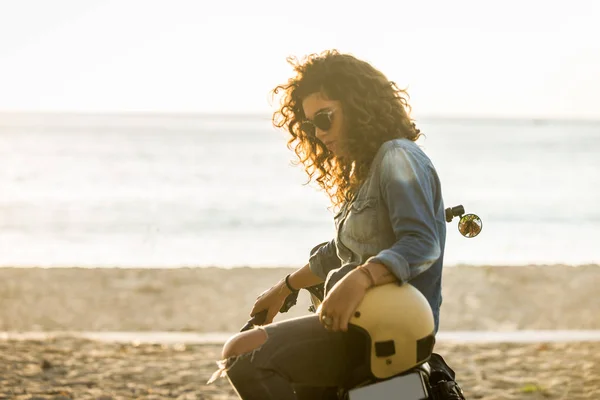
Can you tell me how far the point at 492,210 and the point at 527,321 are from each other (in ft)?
79.0

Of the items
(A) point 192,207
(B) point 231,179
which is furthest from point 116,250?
(B) point 231,179

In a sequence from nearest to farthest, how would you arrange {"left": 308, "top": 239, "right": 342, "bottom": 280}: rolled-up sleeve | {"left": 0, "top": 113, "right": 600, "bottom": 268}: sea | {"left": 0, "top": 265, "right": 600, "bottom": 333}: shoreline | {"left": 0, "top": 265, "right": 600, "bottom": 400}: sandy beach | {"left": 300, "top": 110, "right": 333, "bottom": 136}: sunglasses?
{"left": 300, "top": 110, "right": 333, "bottom": 136}: sunglasses, {"left": 308, "top": 239, "right": 342, "bottom": 280}: rolled-up sleeve, {"left": 0, "top": 265, "right": 600, "bottom": 400}: sandy beach, {"left": 0, "top": 265, "right": 600, "bottom": 333}: shoreline, {"left": 0, "top": 113, "right": 600, "bottom": 268}: sea

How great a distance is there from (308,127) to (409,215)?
1.95ft

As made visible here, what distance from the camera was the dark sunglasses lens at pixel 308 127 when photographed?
3.10 metres

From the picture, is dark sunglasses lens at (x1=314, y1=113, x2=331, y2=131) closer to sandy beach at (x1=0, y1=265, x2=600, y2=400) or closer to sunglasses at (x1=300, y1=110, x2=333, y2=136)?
sunglasses at (x1=300, y1=110, x2=333, y2=136)

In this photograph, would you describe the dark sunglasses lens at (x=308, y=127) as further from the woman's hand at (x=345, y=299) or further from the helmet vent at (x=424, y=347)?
the helmet vent at (x=424, y=347)

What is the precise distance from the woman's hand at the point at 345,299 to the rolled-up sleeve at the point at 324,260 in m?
0.69

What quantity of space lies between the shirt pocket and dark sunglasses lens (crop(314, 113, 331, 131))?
261 millimetres

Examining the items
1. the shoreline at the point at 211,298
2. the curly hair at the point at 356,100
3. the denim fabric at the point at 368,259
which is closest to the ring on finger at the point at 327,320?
the denim fabric at the point at 368,259

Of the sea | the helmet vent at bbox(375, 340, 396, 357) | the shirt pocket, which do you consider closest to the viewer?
the helmet vent at bbox(375, 340, 396, 357)

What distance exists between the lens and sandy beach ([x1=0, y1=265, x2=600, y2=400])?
6879mm

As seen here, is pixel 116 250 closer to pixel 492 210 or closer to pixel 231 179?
pixel 492 210

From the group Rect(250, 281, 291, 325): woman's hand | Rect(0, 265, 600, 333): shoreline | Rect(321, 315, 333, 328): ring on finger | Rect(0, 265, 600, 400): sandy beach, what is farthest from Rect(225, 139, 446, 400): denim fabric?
Rect(0, 265, 600, 333): shoreline

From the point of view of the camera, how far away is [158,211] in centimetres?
3278
